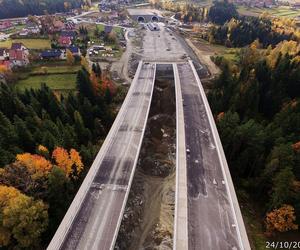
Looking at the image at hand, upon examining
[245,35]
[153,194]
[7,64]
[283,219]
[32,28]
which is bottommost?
[153,194]

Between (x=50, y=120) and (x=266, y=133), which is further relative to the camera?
(x=50, y=120)

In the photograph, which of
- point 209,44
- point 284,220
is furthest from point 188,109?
point 209,44

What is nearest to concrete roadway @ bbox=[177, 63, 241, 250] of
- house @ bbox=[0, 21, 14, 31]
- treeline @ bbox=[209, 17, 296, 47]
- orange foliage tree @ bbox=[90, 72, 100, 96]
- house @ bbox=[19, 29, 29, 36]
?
orange foliage tree @ bbox=[90, 72, 100, 96]

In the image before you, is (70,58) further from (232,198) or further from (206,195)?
(232,198)

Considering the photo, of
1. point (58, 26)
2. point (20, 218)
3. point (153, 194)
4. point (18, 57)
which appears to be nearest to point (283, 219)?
point (153, 194)

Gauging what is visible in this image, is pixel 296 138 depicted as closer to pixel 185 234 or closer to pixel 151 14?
pixel 185 234

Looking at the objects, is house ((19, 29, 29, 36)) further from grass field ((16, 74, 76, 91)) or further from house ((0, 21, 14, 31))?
grass field ((16, 74, 76, 91))
